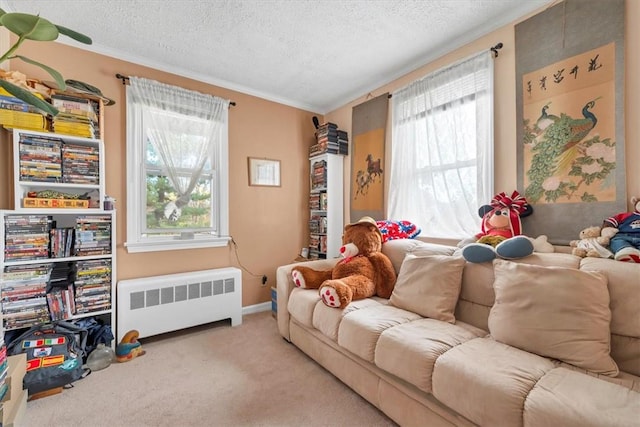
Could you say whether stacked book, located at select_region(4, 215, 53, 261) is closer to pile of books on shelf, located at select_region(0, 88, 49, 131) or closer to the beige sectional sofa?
pile of books on shelf, located at select_region(0, 88, 49, 131)

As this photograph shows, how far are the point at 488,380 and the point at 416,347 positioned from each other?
0.33 metres

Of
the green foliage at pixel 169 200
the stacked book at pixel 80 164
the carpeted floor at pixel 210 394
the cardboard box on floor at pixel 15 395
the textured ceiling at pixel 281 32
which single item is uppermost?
the textured ceiling at pixel 281 32

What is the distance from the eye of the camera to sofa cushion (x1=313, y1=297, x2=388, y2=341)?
185cm

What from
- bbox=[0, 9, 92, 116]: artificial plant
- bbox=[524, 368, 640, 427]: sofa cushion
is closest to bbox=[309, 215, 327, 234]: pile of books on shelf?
bbox=[524, 368, 640, 427]: sofa cushion

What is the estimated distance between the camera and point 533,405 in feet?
3.34

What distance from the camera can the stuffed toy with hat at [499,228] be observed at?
1.75 m

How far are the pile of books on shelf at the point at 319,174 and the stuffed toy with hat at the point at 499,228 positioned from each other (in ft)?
5.85

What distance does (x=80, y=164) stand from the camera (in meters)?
2.15

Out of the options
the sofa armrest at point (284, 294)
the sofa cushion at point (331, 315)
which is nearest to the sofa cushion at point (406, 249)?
the sofa cushion at point (331, 315)

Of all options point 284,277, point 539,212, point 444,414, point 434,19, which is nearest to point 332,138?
point 434,19

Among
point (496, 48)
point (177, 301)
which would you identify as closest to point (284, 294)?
point (177, 301)

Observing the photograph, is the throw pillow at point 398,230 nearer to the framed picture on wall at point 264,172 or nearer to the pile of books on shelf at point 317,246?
the pile of books on shelf at point 317,246

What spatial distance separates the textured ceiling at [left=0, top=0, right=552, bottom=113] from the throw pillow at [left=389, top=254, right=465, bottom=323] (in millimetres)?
1738

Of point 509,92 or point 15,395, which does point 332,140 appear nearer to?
point 509,92
